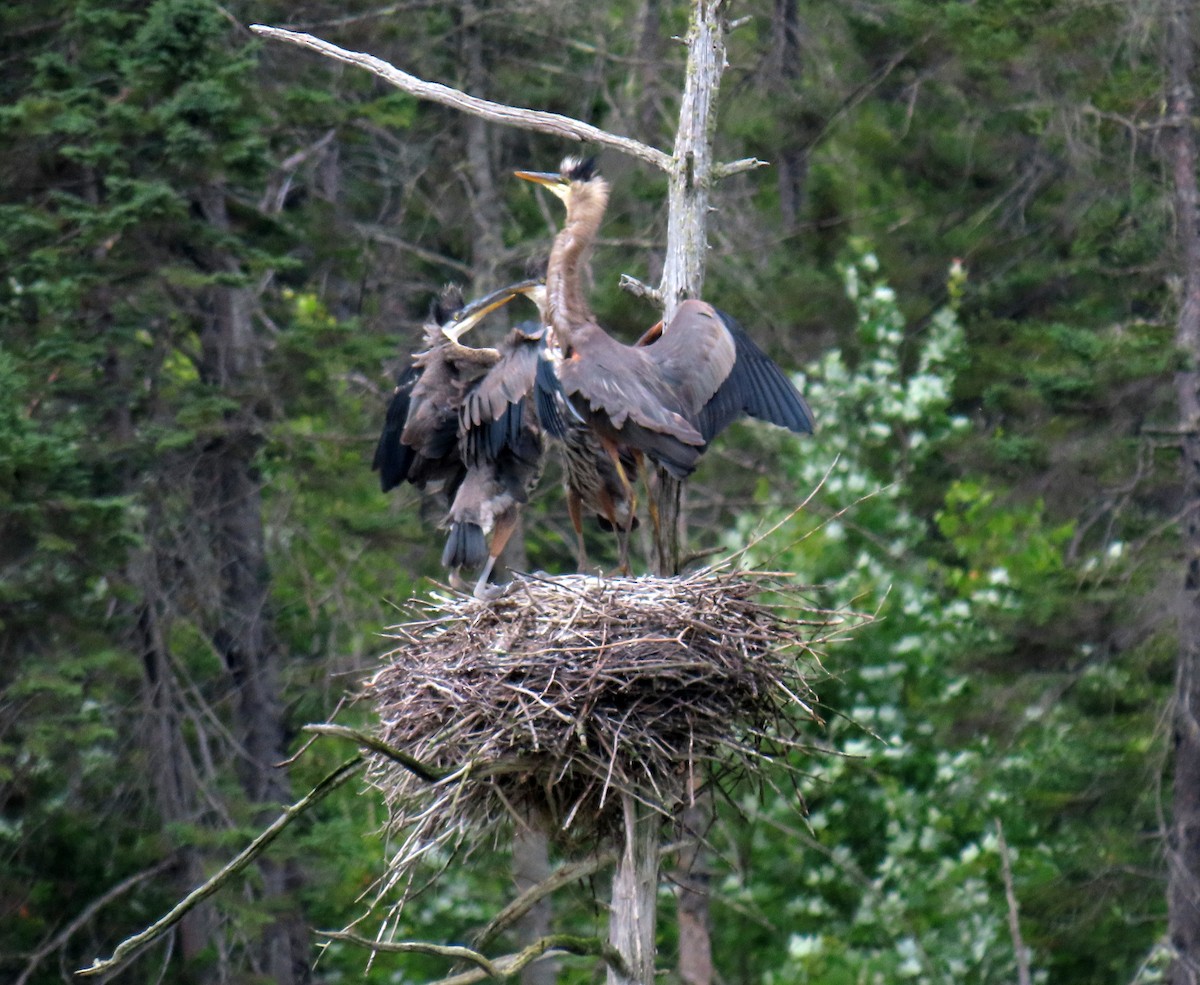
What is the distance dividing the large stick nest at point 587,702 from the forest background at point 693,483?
4844 mm

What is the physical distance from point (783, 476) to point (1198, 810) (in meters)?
5.54

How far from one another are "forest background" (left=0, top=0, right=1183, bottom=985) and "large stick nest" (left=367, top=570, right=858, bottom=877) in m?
4.84

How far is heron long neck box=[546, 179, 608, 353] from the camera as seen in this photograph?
8.09 metres

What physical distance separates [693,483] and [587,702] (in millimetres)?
9938

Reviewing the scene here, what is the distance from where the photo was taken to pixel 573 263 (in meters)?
8.40

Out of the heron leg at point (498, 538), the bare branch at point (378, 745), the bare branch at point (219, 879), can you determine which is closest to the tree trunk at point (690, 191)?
the bare branch at point (378, 745)

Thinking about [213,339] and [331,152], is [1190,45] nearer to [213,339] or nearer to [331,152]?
[213,339]

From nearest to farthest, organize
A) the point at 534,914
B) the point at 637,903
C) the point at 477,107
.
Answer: the point at 637,903 < the point at 477,107 < the point at 534,914

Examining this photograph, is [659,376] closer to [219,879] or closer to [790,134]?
[219,879]

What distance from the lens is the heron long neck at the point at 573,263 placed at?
26.5 feet

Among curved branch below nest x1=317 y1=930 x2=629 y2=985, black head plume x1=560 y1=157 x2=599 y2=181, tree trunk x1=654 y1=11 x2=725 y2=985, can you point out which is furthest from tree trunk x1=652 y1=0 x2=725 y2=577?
curved branch below nest x1=317 y1=930 x2=629 y2=985

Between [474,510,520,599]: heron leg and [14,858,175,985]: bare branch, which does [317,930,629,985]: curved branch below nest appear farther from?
[14,858,175,985]: bare branch

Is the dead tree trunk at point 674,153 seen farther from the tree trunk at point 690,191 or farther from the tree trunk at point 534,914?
the tree trunk at point 534,914

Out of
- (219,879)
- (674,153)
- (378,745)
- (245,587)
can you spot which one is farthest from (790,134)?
(219,879)
